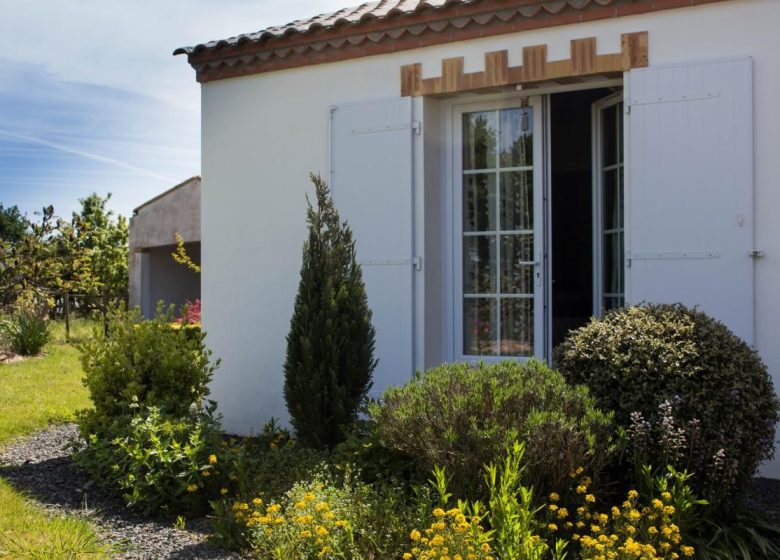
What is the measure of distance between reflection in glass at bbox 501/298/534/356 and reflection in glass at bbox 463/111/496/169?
1.14m

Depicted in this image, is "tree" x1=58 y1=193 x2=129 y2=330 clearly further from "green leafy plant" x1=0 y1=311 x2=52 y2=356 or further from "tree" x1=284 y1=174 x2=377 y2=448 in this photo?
"tree" x1=284 y1=174 x2=377 y2=448

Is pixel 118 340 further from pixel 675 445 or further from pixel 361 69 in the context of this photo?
pixel 675 445

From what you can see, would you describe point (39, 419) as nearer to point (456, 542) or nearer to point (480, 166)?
point (480, 166)

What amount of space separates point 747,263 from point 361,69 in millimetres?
3363

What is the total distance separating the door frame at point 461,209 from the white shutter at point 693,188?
0.80 meters

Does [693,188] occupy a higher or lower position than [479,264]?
higher

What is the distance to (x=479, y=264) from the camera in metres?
6.40

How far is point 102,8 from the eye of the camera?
7.52 meters

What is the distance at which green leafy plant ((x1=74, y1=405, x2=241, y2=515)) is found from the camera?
15.5ft

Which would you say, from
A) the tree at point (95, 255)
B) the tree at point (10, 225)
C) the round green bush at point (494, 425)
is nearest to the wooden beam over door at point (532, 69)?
the round green bush at point (494, 425)

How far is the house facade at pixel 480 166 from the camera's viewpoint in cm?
518

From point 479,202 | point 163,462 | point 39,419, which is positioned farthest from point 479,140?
point 39,419

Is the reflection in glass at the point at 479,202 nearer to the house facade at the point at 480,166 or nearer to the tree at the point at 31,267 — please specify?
the house facade at the point at 480,166

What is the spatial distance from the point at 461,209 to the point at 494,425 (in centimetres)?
295
